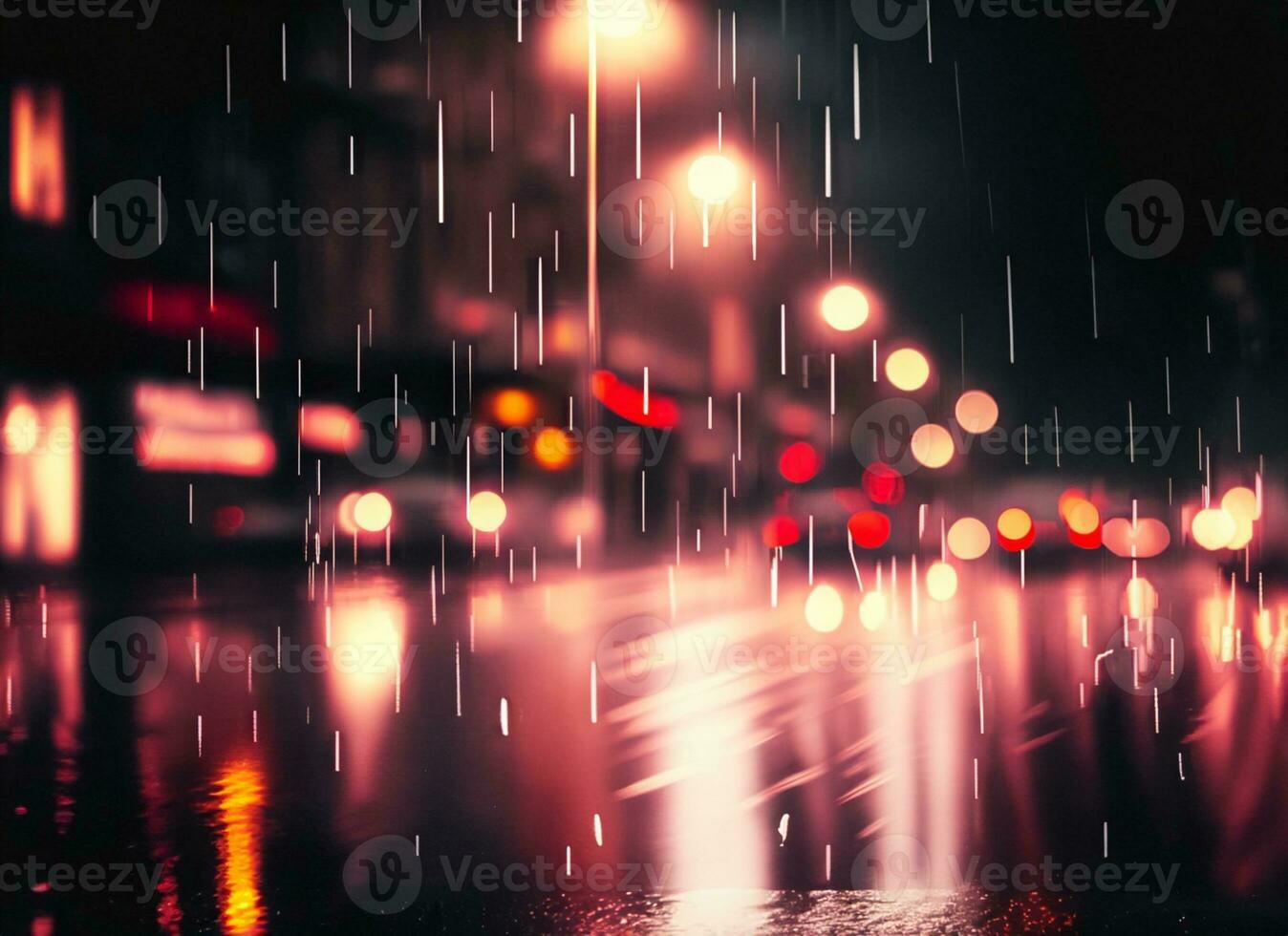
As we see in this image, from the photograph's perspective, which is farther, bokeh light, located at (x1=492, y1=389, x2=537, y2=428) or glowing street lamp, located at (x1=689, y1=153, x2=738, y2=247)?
bokeh light, located at (x1=492, y1=389, x2=537, y2=428)

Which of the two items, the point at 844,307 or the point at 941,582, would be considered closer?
the point at 941,582

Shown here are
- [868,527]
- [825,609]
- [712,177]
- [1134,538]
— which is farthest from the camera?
[1134,538]

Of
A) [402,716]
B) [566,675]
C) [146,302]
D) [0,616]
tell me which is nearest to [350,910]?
[402,716]

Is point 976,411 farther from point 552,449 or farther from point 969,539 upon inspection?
point 552,449

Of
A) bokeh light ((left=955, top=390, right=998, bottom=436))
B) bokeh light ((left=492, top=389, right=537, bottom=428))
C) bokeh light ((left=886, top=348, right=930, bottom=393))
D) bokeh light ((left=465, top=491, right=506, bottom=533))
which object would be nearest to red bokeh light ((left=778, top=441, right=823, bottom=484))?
bokeh light ((left=492, top=389, right=537, bottom=428))

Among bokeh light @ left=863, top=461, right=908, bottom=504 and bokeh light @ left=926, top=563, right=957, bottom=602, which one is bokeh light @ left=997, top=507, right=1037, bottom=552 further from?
bokeh light @ left=926, top=563, right=957, bottom=602

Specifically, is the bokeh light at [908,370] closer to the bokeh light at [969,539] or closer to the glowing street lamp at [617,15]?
the bokeh light at [969,539]

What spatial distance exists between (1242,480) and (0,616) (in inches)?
996

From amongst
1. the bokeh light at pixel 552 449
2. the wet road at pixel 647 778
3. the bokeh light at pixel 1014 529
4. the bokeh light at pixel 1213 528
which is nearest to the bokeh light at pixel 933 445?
the bokeh light at pixel 1213 528

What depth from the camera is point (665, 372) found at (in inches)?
2351

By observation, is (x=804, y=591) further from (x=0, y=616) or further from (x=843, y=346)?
(x=843, y=346)

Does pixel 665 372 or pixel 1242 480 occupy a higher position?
pixel 665 372

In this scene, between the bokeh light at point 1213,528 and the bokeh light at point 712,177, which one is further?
the bokeh light at point 712,177

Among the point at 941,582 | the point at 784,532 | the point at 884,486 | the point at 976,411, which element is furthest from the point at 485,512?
the point at 976,411
